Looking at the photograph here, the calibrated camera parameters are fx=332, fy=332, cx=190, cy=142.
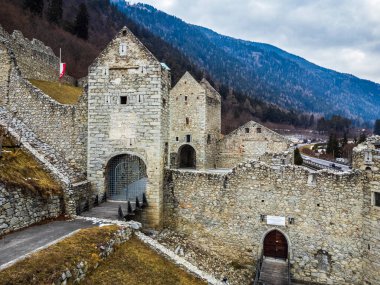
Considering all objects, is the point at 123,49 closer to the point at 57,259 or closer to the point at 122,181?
the point at 122,181

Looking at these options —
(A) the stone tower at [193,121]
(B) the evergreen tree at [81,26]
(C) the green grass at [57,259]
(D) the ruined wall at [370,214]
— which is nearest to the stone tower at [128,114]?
(C) the green grass at [57,259]

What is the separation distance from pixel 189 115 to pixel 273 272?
1002 inches

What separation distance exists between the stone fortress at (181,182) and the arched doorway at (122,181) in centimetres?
6

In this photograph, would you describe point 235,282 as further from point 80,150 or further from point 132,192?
point 80,150

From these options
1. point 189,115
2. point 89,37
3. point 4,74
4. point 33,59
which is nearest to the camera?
point 4,74

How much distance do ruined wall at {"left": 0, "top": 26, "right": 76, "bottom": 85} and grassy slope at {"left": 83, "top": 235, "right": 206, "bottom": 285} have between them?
67.5 feet

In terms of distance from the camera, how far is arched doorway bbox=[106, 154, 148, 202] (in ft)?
A: 56.2

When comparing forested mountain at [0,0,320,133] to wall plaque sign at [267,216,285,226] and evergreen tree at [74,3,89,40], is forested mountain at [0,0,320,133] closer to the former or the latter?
evergreen tree at [74,3,89,40]

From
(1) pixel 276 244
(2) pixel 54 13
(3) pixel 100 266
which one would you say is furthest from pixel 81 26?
(3) pixel 100 266

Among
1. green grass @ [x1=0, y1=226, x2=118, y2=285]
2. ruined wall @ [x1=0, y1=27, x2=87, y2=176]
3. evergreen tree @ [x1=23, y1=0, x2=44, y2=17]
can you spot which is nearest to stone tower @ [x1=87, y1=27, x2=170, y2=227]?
ruined wall @ [x1=0, y1=27, x2=87, y2=176]

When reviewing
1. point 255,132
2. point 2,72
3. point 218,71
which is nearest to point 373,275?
point 2,72

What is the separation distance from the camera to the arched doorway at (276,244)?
1599cm

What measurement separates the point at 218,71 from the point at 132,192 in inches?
7302

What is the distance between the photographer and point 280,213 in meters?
15.7
